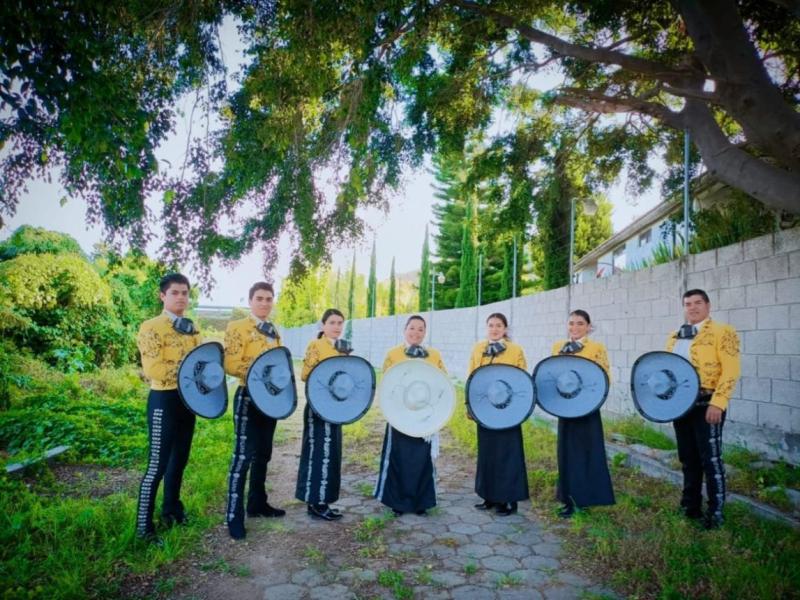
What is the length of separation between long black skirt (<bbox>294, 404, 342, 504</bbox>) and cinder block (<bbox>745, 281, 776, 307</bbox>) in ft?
13.7

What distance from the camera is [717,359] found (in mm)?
3818

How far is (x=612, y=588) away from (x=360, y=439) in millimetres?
4885

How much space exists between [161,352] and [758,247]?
5389 mm

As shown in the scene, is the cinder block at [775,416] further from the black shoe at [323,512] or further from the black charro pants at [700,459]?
the black shoe at [323,512]

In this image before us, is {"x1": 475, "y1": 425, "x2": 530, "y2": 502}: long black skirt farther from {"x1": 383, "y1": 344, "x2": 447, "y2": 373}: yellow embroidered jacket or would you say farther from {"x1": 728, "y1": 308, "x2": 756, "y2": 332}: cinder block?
{"x1": 728, "y1": 308, "x2": 756, "y2": 332}: cinder block

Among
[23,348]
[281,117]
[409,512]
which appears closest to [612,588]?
[409,512]

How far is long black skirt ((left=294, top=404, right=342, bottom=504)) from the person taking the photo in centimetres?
405

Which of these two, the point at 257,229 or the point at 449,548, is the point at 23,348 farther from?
the point at 449,548

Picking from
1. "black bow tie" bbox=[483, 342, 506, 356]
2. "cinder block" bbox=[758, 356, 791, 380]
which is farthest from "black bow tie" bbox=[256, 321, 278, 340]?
"cinder block" bbox=[758, 356, 791, 380]

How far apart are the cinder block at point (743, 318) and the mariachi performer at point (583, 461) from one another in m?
1.89

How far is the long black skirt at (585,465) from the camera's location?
4152 mm

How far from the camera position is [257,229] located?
6.59 metres

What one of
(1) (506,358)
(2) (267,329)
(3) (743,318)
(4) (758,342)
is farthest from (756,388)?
(2) (267,329)

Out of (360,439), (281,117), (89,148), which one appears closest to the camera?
(89,148)
